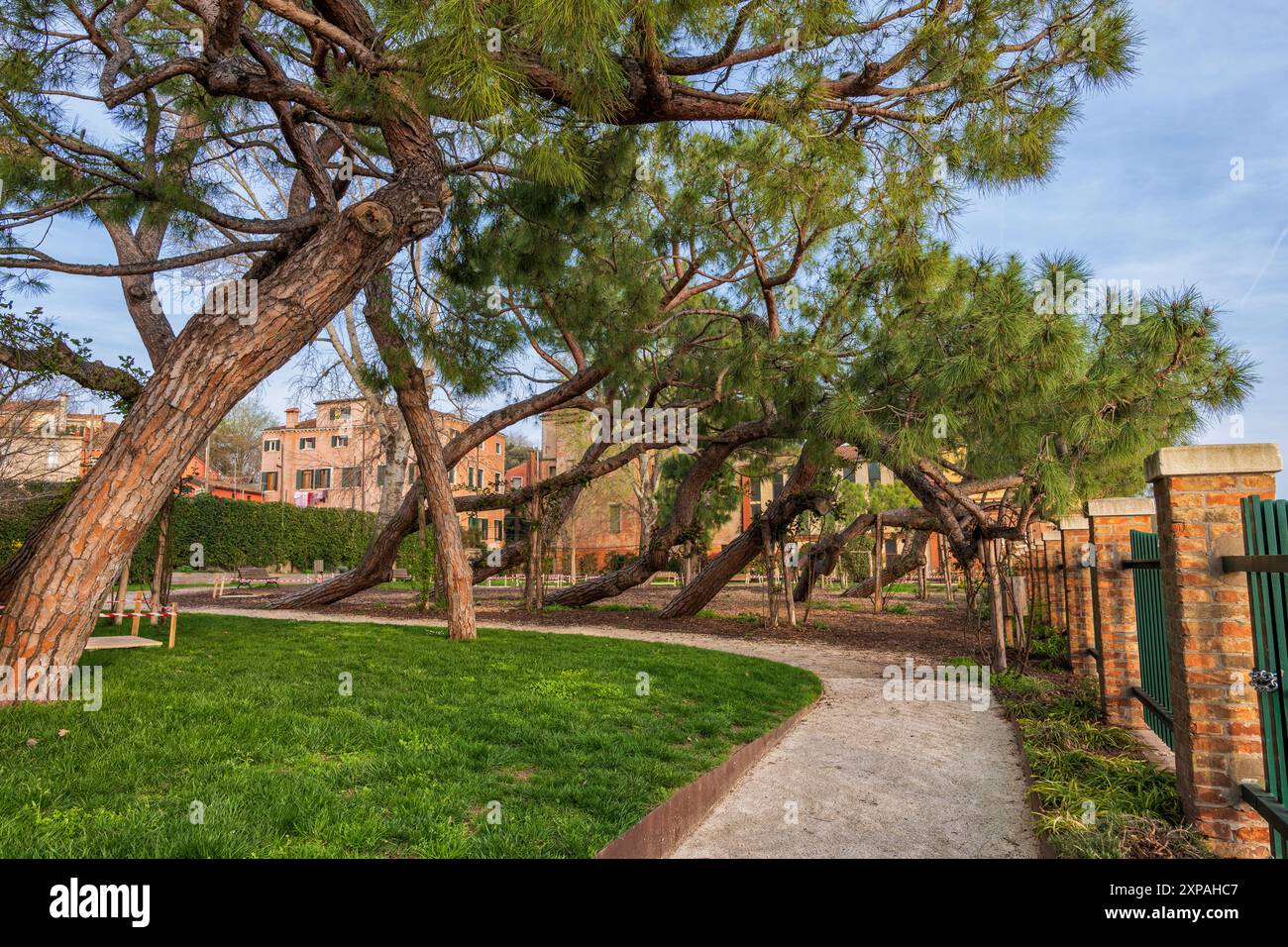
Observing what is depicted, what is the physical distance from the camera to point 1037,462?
7891mm

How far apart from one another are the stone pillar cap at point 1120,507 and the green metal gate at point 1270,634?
281 centimetres

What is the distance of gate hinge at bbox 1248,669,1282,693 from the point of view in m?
2.93

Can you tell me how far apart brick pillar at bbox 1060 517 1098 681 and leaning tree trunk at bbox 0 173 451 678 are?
6.55m

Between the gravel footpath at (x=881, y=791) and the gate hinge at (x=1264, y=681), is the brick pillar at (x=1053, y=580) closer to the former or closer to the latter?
the gravel footpath at (x=881, y=791)

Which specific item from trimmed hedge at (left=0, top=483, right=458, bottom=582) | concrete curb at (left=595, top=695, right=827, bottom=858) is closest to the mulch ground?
trimmed hedge at (left=0, top=483, right=458, bottom=582)

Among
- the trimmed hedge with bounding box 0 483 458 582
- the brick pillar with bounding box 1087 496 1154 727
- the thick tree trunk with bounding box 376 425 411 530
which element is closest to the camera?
the brick pillar with bounding box 1087 496 1154 727

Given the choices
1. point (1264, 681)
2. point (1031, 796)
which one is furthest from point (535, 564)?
point (1264, 681)

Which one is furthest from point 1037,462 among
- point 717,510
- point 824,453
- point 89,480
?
point 717,510

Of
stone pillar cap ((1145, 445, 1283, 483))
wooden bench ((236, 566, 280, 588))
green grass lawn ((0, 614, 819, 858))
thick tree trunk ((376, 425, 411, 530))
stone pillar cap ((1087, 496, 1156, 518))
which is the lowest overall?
green grass lawn ((0, 614, 819, 858))

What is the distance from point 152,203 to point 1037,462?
8.95 m

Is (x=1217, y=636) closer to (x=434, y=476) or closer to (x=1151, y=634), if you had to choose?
(x=1151, y=634)

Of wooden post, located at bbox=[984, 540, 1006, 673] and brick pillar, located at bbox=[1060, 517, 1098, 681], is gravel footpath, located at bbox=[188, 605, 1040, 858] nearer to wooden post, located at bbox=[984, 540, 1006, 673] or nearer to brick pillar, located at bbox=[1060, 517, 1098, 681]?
brick pillar, located at bbox=[1060, 517, 1098, 681]

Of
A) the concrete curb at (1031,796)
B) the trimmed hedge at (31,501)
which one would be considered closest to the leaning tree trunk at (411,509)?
the trimmed hedge at (31,501)

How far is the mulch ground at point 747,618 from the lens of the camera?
11922 mm
